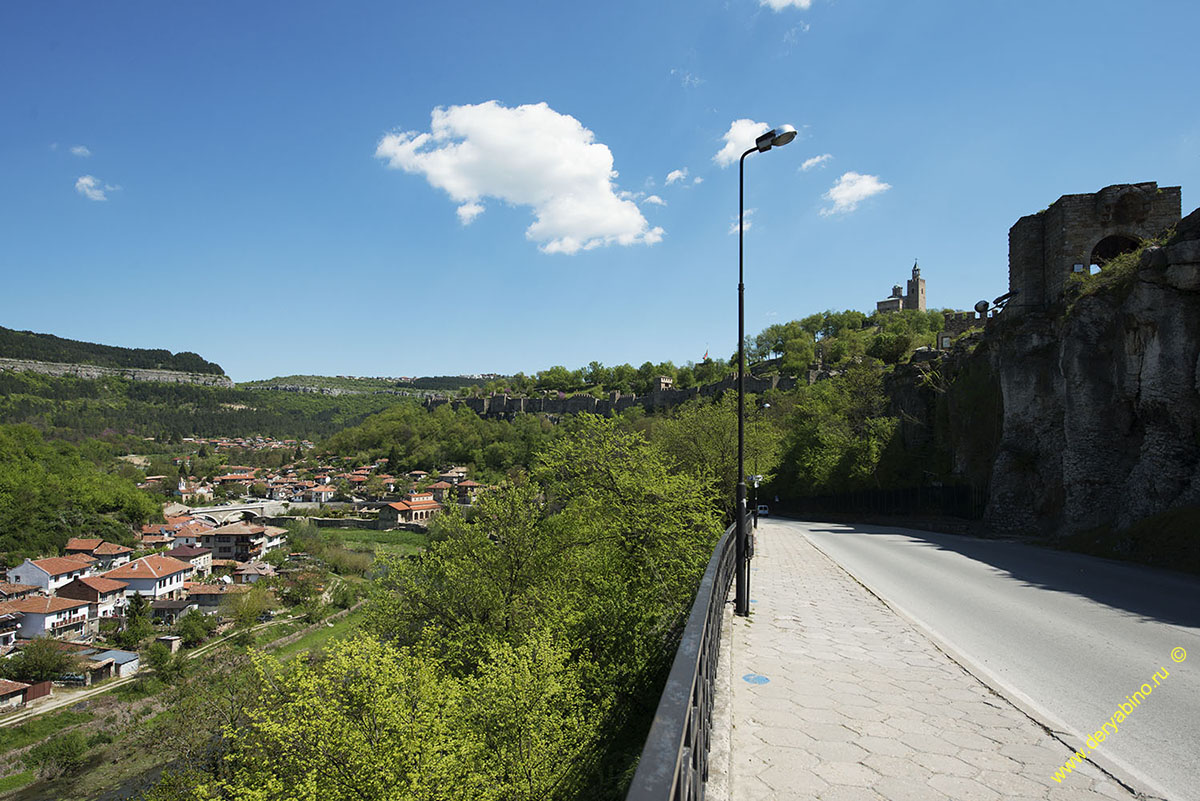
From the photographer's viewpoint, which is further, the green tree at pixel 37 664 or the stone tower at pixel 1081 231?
the green tree at pixel 37 664

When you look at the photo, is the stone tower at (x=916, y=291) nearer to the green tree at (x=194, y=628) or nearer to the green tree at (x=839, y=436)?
the green tree at (x=839, y=436)

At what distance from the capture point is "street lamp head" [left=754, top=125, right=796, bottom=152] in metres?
8.16

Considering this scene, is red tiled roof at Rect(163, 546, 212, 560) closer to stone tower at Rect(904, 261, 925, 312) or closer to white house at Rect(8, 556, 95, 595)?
white house at Rect(8, 556, 95, 595)

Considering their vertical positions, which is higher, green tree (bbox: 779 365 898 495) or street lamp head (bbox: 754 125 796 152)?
street lamp head (bbox: 754 125 796 152)

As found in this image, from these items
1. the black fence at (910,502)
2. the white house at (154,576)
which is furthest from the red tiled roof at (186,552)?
the black fence at (910,502)

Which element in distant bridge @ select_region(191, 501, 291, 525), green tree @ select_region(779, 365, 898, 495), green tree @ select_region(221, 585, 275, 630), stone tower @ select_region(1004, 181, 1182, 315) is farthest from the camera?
distant bridge @ select_region(191, 501, 291, 525)

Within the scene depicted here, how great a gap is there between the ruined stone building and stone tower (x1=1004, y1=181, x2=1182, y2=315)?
9571 cm

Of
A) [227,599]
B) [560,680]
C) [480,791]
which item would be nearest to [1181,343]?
[560,680]

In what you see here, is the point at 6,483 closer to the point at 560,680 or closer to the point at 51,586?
the point at 51,586

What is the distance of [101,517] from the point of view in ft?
227

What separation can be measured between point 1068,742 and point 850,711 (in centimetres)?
146

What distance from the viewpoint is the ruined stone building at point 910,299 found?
4446 inches

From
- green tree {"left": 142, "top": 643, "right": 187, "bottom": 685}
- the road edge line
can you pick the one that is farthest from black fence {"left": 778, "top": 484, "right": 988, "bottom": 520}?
green tree {"left": 142, "top": 643, "right": 187, "bottom": 685}

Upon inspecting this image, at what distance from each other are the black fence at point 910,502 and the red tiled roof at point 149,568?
5358 cm
